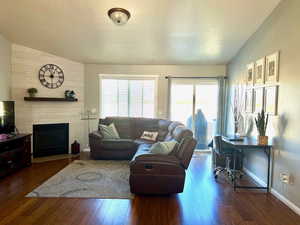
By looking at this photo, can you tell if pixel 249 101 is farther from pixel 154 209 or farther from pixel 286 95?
pixel 154 209

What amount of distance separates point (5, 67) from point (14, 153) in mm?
1858

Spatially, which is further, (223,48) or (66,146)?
(66,146)

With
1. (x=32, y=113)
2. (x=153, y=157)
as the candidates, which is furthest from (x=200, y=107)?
(x=32, y=113)

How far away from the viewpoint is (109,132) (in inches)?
197

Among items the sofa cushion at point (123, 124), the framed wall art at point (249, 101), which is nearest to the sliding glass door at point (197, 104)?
the sofa cushion at point (123, 124)

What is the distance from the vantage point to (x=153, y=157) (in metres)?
2.96

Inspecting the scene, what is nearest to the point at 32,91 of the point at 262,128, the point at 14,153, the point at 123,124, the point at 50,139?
the point at 50,139

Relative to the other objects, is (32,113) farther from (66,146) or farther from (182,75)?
(182,75)

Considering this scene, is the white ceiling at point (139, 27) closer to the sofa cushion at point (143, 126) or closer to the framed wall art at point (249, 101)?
the framed wall art at point (249, 101)

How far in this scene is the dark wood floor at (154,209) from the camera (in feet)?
7.75

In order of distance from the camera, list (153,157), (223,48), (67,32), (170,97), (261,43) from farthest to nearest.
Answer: (170,97) → (223,48) → (67,32) → (261,43) → (153,157)

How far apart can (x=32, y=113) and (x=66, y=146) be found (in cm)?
119

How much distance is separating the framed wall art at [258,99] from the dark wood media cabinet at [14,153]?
15.3ft

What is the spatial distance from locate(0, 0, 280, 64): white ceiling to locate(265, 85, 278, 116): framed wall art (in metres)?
1.30
